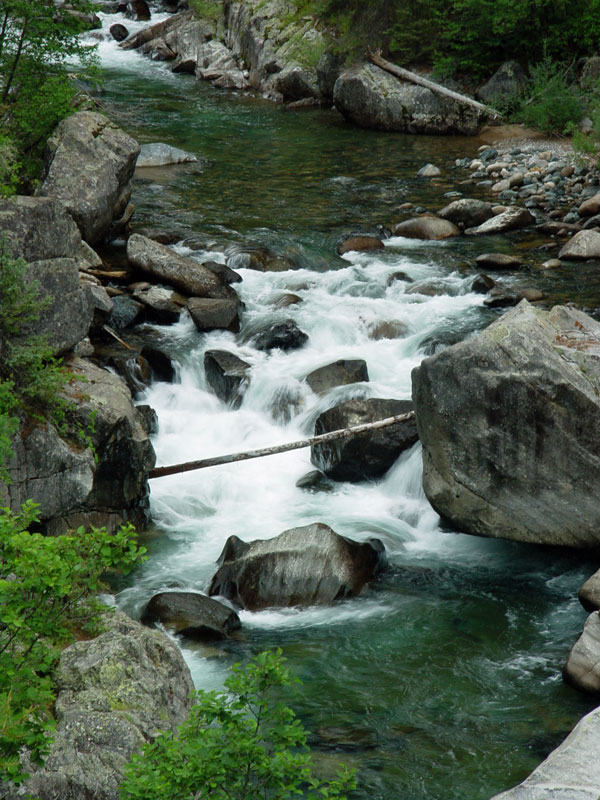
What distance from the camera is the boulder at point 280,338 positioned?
1247 centimetres

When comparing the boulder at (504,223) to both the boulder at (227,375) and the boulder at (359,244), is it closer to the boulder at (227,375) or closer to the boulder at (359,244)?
the boulder at (359,244)

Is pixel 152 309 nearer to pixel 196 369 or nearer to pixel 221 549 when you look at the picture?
pixel 196 369

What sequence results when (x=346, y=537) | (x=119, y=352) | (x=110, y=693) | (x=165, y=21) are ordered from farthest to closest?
(x=165, y=21) → (x=119, y=352) → (x=346, y=537) → (x=110, y=693)

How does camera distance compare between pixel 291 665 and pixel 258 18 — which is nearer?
pixel 291 665

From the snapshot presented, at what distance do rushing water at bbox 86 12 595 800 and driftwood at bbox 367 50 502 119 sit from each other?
19.5 feet

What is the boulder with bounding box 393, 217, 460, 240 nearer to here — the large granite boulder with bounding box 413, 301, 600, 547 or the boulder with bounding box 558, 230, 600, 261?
the boulder with bounding box 558, 230, 600, 261

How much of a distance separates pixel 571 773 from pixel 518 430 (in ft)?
13.7

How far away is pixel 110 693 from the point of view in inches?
195

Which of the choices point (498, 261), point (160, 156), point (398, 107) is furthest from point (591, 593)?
point (398, 107)

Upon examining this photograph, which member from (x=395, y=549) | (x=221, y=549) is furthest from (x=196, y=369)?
(x=395, y=549)

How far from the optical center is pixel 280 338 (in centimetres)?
1247

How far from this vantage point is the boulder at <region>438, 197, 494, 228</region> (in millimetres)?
17078

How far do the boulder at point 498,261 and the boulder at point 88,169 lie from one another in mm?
6238

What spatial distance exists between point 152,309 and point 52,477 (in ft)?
16.6
